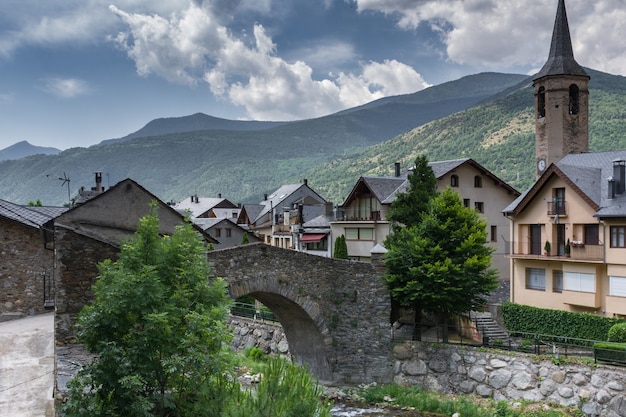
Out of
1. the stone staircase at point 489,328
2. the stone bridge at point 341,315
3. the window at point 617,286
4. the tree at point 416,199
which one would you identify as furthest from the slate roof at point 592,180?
the stone bridge at point 341,315

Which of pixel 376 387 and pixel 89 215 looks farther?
pixel 376 387

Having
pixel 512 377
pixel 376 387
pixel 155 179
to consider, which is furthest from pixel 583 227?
pixel 155 179

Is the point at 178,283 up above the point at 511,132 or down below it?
below

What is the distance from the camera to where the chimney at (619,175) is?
87.0ft

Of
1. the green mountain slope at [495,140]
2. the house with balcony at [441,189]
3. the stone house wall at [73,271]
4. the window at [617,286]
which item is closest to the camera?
the stone house wall at [73,271]

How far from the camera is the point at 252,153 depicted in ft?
616

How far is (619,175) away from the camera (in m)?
26.7

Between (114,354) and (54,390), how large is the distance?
115 cm

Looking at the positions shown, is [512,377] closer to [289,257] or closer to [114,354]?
[289,257]

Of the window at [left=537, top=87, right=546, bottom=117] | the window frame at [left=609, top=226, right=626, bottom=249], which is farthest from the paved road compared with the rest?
the window at [left=537, top=87, right=546, bottom=117]

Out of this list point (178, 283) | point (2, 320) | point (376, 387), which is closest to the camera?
point (178, 283)

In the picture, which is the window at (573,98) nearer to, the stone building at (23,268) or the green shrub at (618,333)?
the green shrub at (618,333)

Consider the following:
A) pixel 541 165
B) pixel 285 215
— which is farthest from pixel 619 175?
pixel 285 215

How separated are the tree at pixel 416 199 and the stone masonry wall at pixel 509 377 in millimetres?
7074
